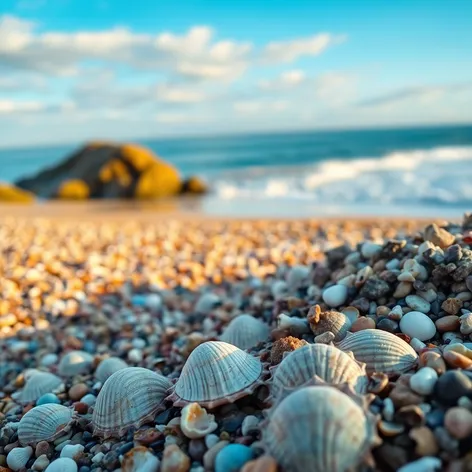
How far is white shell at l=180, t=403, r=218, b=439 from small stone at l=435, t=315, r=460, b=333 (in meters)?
1.16

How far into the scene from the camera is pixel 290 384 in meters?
1.82

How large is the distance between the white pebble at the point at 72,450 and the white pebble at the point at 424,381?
1388 millimetres

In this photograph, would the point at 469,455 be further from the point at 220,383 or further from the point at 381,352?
the point at 220,383

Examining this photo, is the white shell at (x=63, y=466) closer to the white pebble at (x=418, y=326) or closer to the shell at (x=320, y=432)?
the shell at (x=320, y=432)

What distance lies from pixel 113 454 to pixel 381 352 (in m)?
1.16

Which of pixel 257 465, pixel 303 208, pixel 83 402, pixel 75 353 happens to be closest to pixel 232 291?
pixel 75 353

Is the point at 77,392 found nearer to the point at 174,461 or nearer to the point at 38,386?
the point at 38,386

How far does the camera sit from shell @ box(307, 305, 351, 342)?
2346 mm

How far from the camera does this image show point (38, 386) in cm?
288

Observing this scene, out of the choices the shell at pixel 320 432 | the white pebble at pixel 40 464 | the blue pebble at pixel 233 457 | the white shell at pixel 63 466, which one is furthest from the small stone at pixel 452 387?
the white pebble at pixel 40 464

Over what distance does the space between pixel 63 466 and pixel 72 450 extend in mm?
115

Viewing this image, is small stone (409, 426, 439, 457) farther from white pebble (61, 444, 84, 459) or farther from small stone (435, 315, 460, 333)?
white pebble (61, 444, 84, 459)

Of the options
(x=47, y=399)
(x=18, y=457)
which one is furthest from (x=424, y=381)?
(x=47, y=399)

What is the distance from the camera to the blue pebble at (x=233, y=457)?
166cm
